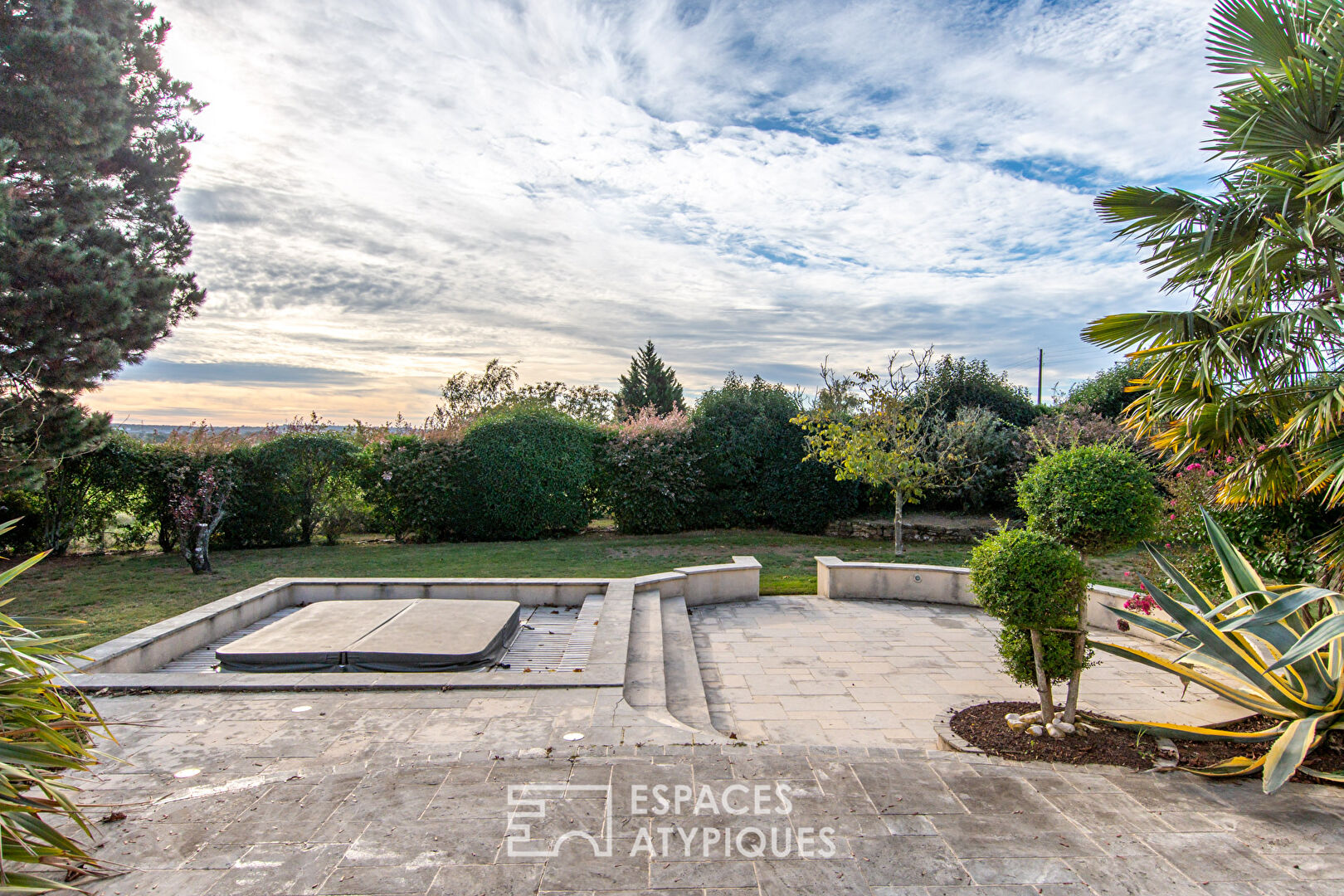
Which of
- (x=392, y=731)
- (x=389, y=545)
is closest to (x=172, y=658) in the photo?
(x=392, y=731)

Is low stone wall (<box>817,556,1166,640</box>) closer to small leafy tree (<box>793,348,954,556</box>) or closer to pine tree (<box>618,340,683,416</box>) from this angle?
small leafy tree (<box>793,348,954,556</box>)

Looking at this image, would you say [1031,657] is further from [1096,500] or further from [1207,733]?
[1096,500]

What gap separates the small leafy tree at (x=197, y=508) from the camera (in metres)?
8.92

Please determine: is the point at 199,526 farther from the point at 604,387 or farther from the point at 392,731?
the point at 604,387

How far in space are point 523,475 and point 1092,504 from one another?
10.0m

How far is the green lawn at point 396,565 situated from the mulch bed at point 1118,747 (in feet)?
15.4

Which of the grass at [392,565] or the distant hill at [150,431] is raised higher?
the distant hill at [150,431]

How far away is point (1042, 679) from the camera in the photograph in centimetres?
384

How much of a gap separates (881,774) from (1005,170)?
8044 millimetres

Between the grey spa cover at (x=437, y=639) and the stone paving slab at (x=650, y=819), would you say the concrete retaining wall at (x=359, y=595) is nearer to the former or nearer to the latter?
the grey spa cover at (x=437, y=639)

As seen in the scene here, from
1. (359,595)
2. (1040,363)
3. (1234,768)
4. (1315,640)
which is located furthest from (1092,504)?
(1040,363)

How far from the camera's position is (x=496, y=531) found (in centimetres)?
1252

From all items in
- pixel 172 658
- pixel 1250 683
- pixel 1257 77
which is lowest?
pixel 172 658

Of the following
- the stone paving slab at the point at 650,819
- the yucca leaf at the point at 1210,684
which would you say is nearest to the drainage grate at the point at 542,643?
the stone paving slab at the point at 650,819
